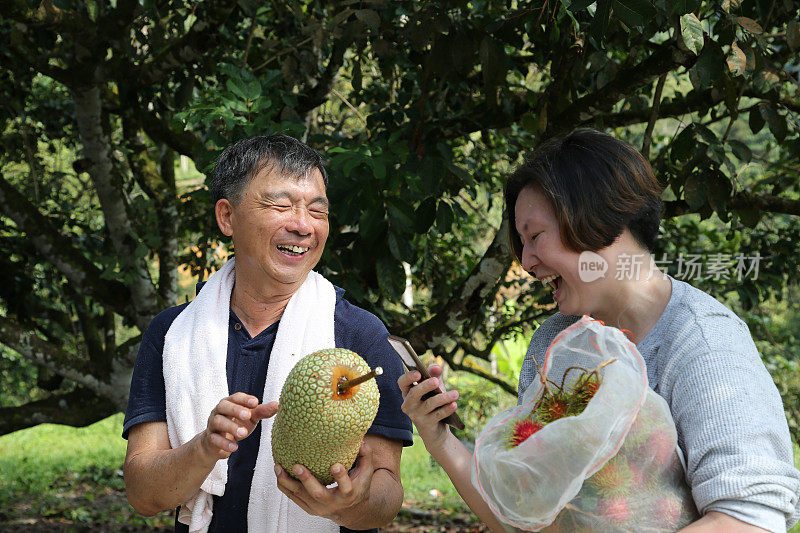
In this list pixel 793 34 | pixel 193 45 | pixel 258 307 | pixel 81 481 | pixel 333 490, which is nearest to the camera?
pixel 333 490

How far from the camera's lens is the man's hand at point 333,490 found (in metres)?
1.43

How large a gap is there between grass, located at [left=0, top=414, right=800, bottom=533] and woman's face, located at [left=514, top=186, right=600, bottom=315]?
12.6ft

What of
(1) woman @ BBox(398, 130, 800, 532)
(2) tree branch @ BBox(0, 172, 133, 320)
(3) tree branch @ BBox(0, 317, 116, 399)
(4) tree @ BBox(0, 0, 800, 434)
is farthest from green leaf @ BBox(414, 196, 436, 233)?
(3) tree branch @ BBox(0, 317, 116, 399)

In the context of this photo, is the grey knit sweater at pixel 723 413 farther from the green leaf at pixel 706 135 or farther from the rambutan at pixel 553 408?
the green leaf at pixel 706 135

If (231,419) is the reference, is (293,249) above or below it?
above

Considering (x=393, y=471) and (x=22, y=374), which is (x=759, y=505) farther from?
(x=22, y=374)

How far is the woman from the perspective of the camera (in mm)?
1121

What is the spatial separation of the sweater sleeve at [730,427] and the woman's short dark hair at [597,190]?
0.75 ft

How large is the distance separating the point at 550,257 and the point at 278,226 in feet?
2.05

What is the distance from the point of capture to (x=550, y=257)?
1373 mm

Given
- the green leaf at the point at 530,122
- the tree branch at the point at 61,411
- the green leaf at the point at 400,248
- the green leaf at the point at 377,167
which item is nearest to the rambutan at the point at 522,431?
the green leaf at the point at 377,167

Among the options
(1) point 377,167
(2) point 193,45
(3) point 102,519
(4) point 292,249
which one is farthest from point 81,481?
(4) point 292,249

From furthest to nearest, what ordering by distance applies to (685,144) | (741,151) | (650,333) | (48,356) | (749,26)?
(48,356)
(741,151)
(685,144)
(749,26)
(650,333)

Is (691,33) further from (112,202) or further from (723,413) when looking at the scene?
(112,202)
